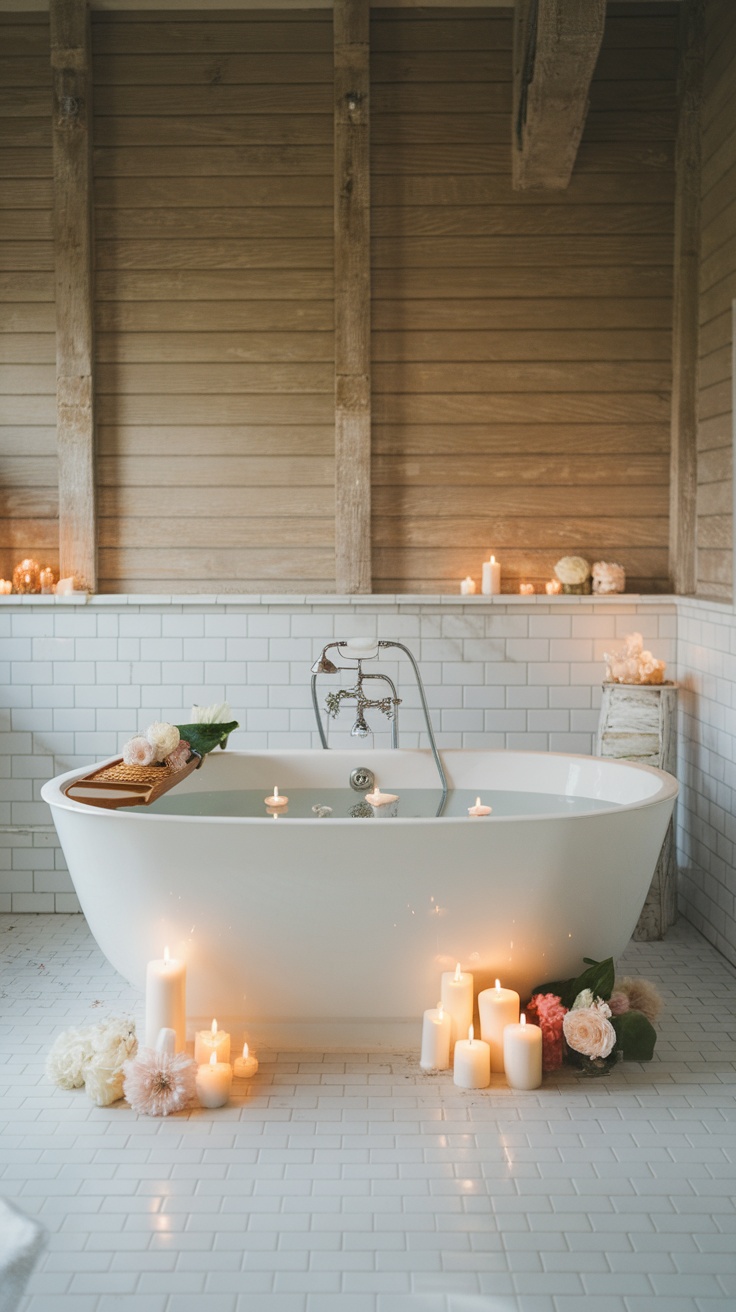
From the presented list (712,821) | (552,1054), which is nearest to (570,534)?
(712,821)

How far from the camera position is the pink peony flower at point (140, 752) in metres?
3.51

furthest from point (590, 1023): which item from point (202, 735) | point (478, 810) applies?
point (202, 735)

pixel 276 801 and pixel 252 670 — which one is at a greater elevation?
pixel 252 670

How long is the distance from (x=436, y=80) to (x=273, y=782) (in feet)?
9.53

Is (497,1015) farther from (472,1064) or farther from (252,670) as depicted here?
(252,670)

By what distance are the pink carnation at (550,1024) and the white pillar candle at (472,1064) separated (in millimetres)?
168

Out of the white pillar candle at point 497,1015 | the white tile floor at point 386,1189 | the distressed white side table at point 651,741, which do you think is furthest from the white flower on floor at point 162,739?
the distressed white side table at point 651,741

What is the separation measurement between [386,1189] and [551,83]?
328 centimetres

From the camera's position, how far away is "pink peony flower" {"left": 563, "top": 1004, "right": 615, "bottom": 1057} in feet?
9.65

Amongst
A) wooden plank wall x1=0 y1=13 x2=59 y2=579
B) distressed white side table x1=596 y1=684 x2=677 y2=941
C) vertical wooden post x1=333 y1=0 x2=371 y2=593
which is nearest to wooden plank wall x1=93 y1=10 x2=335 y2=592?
vertical wooden post x1=333 y1=0 x2=371 y2=593

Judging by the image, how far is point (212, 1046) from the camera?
114 inches

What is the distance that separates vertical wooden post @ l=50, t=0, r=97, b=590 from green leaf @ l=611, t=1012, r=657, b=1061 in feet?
8.89

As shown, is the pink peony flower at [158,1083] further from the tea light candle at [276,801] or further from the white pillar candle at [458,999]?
the tea light candle at [276,801]

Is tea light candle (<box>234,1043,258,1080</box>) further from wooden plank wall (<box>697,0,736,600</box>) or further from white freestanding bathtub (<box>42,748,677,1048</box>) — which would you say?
wooden plank wall (<box>697,0,736,600</box>)
